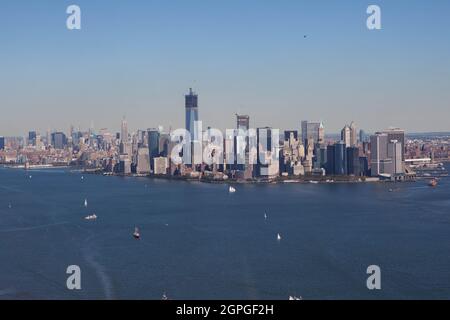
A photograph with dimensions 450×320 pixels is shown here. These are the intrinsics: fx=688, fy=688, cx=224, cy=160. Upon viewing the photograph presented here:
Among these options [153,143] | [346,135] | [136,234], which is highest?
[346,135]

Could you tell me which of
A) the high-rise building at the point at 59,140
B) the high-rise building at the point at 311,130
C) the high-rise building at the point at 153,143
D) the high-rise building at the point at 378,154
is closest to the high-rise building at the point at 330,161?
the high-rise building at the point at 378,154

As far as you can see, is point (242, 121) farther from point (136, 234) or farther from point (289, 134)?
point (136, 234)

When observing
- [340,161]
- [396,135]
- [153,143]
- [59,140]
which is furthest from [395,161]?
[59,140]

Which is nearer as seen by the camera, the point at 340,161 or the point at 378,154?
the point at 378,154

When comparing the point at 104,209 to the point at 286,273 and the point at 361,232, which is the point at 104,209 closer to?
the point at 361,232

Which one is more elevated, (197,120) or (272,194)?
(197,120)

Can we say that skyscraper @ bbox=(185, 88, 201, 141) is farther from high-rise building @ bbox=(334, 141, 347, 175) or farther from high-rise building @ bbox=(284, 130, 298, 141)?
high-rise building @ bbox=(334, 141, 347, 175)

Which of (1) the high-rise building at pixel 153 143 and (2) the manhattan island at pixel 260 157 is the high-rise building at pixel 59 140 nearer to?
(2) the manhattan island at pixel 260 157

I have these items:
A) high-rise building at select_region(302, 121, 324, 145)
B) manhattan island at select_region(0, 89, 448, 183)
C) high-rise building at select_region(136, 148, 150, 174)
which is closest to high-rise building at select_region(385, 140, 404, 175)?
manhattan island at select_region(0, 89, 448, 183)

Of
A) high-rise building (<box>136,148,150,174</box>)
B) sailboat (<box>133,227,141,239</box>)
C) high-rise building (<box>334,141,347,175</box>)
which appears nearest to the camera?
sailboat (<box>133,227,141,239</box>)

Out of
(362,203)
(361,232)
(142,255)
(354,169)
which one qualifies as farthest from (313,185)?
(142,255)

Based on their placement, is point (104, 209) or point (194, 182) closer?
point (104, 209)
